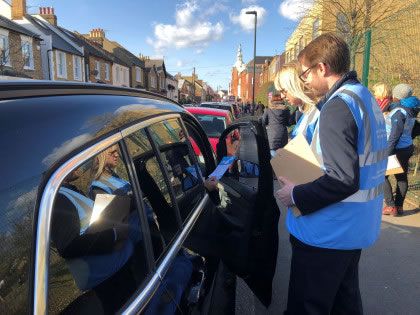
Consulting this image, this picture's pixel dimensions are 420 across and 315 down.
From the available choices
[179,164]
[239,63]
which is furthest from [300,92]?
[239,63]

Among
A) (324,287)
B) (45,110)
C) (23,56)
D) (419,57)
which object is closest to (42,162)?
(45,110)

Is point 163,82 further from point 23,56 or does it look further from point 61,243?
point 61,243

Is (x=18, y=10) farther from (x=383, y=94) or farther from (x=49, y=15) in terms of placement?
(x=383, y=94)

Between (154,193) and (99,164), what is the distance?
47cm

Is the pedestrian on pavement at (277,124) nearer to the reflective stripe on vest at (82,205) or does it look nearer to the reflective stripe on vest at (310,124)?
the reflective stripe on vest at (310,124)

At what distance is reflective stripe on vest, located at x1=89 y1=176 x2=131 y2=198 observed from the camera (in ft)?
3.39

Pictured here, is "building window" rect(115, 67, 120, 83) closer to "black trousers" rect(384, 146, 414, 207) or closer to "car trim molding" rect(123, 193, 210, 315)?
"black trousers" rect(384, 146, 414, 207)

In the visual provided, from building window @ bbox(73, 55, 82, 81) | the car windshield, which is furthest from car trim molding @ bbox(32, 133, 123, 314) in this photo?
building window @ bbox(73, 55, 82, 81)

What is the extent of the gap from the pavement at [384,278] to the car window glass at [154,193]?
1705mm

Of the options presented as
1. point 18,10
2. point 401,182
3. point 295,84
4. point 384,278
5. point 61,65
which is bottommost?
point 384,278

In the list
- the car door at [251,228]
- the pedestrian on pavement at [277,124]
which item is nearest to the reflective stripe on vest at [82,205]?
the car door at [251,228]

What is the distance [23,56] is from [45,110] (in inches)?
925

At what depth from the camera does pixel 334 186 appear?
147 cm

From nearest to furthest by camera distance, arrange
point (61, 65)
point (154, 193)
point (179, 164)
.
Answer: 1. point (154, 193)
2. point (179, 164)
3. point (61, 65)
